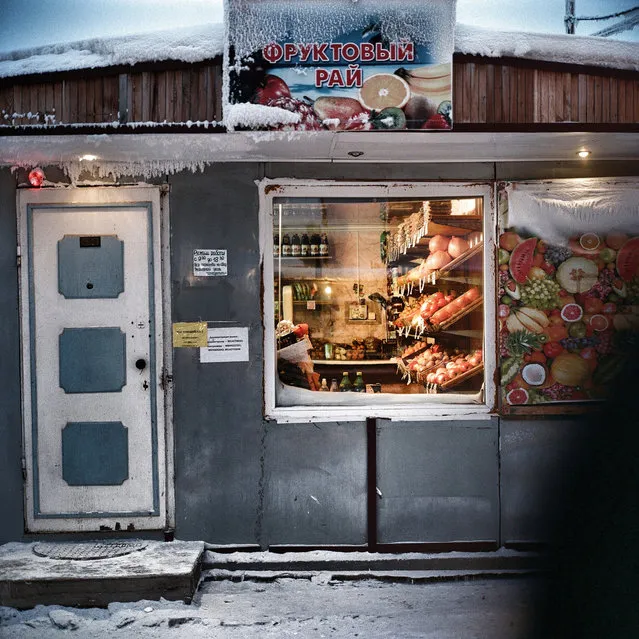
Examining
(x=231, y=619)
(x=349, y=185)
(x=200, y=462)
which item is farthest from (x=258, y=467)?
(x=349, y=185)

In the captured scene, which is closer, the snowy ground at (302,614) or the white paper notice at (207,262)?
the snowy ground at (302,614)

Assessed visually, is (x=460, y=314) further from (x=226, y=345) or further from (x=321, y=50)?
(x=321, y=50)

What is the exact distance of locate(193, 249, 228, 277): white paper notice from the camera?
547 cm

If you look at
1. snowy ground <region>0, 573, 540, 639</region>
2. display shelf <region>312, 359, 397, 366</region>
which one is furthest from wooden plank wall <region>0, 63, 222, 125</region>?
snowy ground <region>0, 573, 540, 639</region>

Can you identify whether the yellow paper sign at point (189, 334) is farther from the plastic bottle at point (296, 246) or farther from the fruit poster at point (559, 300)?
the fruit poster at point (559, 300)

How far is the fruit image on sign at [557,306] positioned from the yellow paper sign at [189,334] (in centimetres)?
251

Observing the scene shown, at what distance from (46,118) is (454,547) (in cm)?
461

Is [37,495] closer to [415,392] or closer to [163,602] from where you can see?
[163,602]

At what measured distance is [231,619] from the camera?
184 inches

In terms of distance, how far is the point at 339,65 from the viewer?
4352mm

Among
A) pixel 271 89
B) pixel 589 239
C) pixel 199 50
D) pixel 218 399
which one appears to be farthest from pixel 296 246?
pixel 589 239

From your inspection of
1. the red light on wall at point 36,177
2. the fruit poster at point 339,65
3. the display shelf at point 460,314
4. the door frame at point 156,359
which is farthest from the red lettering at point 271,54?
the display shelf at point 460,314

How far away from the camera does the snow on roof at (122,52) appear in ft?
14.8

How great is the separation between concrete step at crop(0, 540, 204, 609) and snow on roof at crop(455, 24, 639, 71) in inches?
170
